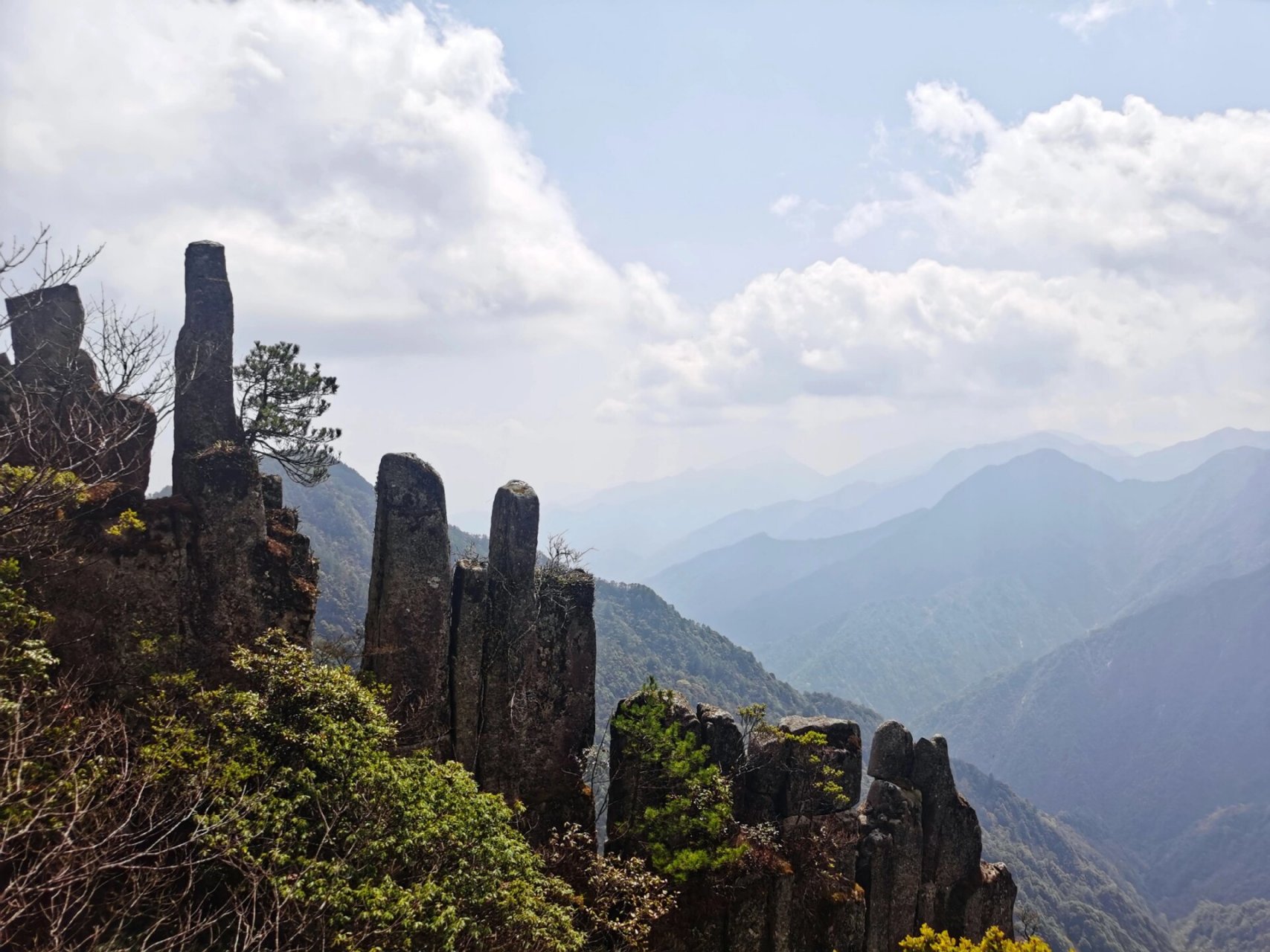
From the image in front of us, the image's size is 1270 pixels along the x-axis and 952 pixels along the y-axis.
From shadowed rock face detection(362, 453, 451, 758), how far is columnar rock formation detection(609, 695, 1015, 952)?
7.61m

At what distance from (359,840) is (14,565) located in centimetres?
1036

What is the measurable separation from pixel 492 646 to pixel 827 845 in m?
A: 15.1

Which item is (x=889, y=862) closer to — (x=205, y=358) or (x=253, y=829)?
(x=253, y=829)

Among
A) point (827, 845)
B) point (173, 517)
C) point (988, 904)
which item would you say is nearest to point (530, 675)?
point (173, 517)

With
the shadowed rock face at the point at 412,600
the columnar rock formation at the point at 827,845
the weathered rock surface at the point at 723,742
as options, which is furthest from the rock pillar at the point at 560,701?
the weathered rock surface at the point at 723,742

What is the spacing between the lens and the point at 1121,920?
185 meters

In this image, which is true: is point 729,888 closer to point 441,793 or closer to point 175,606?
point 441,793

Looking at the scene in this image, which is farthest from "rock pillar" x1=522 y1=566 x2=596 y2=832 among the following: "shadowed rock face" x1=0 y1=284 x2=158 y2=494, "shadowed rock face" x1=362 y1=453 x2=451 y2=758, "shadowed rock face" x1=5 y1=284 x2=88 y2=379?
"shadowed rock face" x1=5 y1=284 x2=88 y2=379

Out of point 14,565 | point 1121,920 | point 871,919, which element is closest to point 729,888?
point 871,919

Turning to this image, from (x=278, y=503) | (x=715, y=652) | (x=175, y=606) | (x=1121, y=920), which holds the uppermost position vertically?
(x=278, y=503)

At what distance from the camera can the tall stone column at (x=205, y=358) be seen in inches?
984

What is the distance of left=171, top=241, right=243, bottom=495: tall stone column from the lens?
82.0 feet

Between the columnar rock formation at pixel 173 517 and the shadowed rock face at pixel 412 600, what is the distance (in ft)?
8.30

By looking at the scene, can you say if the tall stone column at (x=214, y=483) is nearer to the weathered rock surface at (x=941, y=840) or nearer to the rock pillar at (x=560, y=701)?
the rock pillar at (x=560, y=701)
